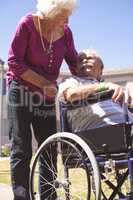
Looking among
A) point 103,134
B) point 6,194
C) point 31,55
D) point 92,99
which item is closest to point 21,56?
point 31,55

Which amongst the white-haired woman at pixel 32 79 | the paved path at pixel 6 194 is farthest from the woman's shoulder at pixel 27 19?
the paved path at pixel 6 194

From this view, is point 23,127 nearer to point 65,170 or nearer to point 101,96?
point 65,170

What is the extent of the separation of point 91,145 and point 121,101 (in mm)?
359

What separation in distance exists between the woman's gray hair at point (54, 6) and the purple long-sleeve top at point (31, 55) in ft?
0.38

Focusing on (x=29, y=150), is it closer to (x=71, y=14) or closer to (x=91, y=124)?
(x=91, y=124)

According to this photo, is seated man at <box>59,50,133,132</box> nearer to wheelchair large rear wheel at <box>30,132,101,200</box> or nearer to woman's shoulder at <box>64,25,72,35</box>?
wheelchair large rear wheel at <box>30,132,101,200</box>

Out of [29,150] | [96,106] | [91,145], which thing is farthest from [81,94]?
[29,150]

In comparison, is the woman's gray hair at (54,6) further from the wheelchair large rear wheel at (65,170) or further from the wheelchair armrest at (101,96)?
the wheelchair large rear wheel at (65,170)

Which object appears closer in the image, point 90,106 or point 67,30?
A: point 90,106

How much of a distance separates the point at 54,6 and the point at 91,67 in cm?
51

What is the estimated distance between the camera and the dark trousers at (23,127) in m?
3.22

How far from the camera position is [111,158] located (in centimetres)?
285

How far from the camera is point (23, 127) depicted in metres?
3.29

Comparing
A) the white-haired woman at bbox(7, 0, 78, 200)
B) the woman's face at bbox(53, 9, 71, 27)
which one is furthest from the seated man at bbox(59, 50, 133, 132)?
the woman's face at bbox(53, 9, 71, 27)
